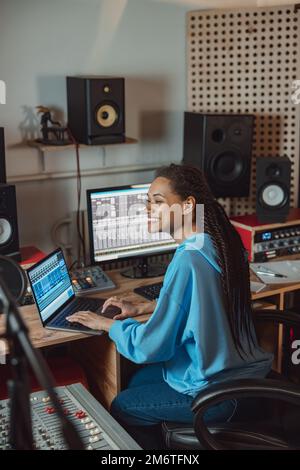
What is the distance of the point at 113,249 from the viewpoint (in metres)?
2.78

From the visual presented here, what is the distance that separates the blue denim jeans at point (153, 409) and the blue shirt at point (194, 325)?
0.33 ft

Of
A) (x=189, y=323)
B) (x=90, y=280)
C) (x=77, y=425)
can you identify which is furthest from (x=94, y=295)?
(x=77, y=425)

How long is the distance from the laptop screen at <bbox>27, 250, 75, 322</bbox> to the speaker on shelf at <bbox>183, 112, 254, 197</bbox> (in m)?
0.89

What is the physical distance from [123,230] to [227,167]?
629 millimetres

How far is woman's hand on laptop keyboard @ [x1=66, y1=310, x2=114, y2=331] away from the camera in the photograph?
7.13 ft

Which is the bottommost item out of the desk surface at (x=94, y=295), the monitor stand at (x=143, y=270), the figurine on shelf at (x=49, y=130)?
the desk surface at (x=94, y=295)

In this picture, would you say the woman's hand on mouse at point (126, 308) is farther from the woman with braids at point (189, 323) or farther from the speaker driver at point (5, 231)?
the speaker driver at point (5, 231)

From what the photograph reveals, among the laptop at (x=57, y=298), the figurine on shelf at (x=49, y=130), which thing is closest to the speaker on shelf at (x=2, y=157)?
the figurine on shelf at (x=49, y=130)

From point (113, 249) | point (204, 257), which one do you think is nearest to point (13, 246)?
point (113, 249)

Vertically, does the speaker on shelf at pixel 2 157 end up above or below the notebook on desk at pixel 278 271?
above

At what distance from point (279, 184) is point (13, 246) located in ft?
4.24

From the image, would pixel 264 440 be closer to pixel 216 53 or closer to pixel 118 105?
pixel 118 105

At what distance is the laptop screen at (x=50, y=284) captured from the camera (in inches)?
88.7

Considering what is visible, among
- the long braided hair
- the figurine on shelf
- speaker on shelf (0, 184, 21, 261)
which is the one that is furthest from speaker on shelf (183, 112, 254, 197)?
speaker on shelf (0, 184, 21, 261)
